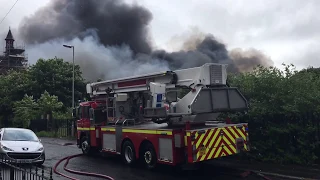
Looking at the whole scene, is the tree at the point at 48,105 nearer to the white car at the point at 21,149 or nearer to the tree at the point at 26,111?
the tree at the point at 26,111

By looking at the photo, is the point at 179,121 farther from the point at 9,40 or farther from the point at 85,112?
the point at 9,40

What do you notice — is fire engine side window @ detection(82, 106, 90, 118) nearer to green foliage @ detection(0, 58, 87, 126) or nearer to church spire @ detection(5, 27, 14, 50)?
green foliage @ detection(0, 58, 87, 126)

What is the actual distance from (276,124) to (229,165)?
2.06 m

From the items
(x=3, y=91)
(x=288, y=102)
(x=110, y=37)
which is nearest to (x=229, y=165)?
(x=288, y=102)

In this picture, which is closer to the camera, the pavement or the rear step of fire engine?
Result: the pavement

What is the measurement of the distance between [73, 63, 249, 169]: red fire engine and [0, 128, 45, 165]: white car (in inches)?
91.7

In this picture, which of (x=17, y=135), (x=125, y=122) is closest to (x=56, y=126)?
(x=17, y=135)

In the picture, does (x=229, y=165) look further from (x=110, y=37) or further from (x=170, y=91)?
(x=110, y=37)

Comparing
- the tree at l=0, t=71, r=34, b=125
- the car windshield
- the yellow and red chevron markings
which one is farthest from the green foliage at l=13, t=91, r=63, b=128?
the yellow and red chevron markings

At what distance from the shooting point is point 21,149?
11.3 meters

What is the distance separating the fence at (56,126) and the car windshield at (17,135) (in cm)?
1133

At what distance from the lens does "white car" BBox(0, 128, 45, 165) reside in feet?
36.7

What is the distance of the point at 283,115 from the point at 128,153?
520cm

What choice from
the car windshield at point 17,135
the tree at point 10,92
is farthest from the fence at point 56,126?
the car windshield at point 17,135
